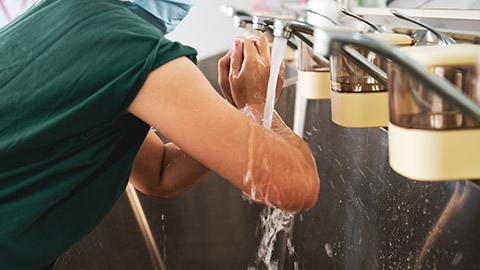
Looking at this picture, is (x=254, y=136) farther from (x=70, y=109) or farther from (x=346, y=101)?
(x=70, y=109)

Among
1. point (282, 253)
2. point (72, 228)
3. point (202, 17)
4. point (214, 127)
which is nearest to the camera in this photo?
point (214, 127)

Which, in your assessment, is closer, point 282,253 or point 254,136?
point 254,136

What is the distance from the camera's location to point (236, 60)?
3.10 ft

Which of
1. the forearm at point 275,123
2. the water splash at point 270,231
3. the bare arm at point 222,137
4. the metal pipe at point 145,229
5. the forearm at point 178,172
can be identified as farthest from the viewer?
the metal pipe at point 145,229

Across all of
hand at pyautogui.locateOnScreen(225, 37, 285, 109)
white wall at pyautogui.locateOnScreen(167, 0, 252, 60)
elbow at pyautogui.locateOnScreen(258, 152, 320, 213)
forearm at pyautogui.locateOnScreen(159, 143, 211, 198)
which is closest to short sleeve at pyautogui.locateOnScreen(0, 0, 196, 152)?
hand at pyautogui.locateOnScreen(225, 37, 285, 109)

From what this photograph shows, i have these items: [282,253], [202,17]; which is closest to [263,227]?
[282,253]

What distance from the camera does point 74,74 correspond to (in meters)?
0.77

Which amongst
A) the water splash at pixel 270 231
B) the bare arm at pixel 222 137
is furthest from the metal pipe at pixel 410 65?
the water splash at pixel 270 231

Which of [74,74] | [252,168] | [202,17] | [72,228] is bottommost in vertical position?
[202,17]

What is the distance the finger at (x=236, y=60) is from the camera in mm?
933

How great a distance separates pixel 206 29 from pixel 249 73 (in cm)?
245

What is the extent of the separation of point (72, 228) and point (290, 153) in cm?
38

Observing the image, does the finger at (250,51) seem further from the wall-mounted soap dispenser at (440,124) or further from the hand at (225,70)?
the wall-mounted soap dispenser at (440,124)

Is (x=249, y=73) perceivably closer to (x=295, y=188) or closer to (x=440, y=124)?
(x=295, y=188)
